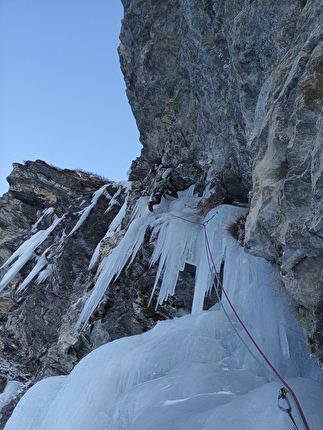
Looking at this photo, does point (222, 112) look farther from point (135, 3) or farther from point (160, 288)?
point (135, 3)

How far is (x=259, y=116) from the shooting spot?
4535mm

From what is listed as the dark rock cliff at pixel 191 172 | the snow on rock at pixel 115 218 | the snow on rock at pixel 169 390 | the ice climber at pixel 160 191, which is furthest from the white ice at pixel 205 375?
the snow on rock at pixel 115 218

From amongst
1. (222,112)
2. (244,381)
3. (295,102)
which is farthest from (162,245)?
(295,102)

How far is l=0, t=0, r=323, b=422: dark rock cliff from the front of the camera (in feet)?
10.7

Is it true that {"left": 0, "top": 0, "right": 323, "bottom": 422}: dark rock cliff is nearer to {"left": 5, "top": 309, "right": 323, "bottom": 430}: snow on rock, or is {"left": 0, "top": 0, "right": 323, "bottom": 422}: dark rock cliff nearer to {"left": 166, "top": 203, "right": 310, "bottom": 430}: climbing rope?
{"left": 166, "top": 203, "right": 310, "bottom": 430}: climbing rope

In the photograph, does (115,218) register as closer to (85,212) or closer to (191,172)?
(85,212)

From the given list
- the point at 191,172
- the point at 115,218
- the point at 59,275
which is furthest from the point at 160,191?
the point at 59,275

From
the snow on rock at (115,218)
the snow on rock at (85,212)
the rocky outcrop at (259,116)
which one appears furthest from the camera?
the snow on rock at (85,212)

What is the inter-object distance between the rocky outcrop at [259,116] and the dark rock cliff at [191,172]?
16 mm

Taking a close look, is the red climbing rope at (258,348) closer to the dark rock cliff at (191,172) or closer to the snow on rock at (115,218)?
the dark rock cliff at (191,172)

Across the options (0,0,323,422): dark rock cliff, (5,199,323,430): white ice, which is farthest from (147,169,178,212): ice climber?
(5,199,323,430): white ice

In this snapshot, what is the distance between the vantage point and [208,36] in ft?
24.9

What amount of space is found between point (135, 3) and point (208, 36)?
14.7ft

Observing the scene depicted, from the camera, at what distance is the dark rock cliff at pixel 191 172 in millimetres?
3260
